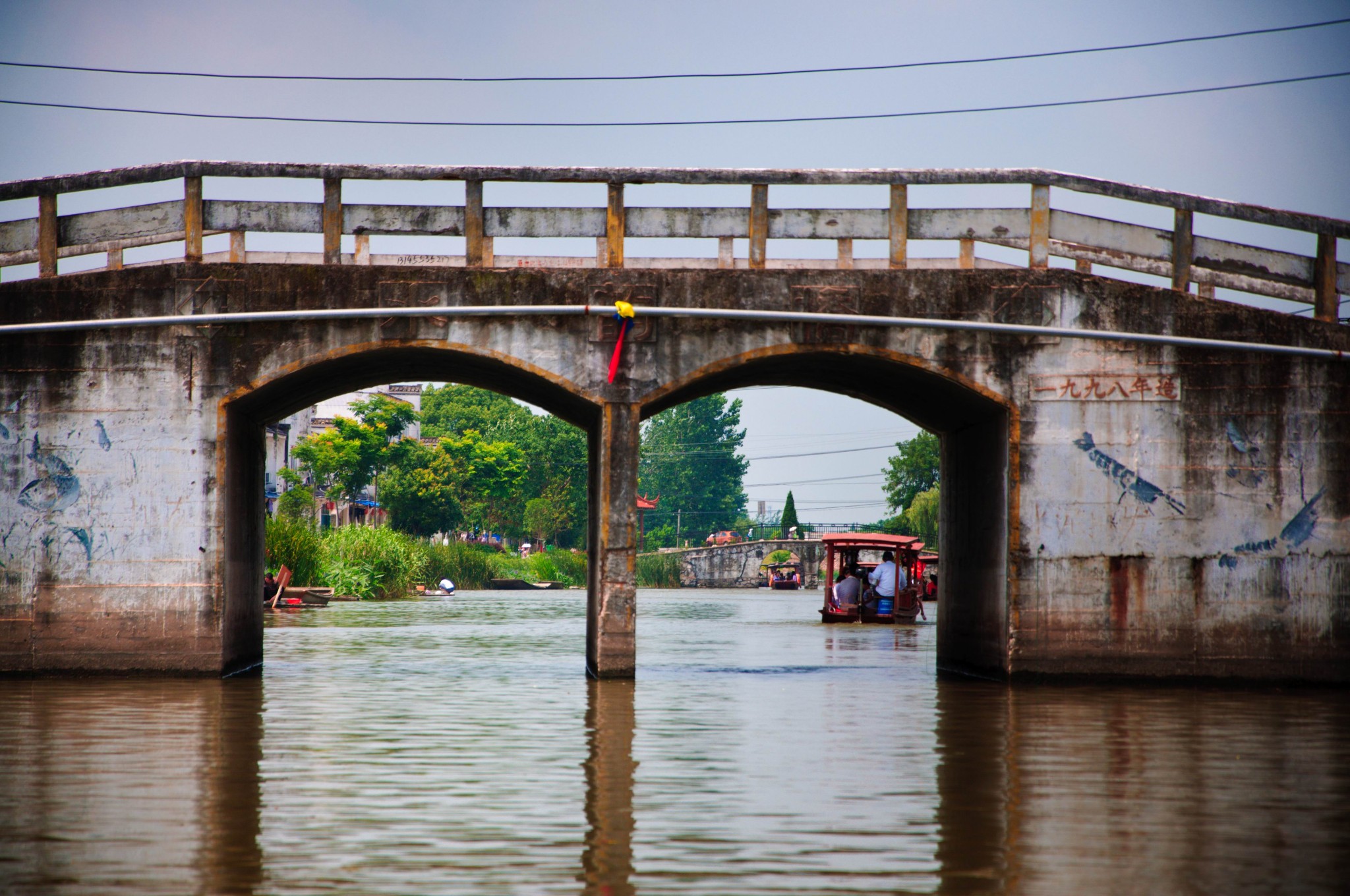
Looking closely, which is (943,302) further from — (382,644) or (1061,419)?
(382,644)

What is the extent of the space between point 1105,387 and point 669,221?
16.7 feet

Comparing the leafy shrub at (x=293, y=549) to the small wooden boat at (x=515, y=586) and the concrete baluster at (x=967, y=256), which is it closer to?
the concrete baluster at (x=967, y=256)

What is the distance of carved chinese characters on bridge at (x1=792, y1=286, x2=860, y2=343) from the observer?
1501 centimetres

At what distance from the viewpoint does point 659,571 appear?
78500mm

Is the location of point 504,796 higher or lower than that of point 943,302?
lower

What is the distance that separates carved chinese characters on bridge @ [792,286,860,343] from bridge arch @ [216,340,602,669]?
247 cm

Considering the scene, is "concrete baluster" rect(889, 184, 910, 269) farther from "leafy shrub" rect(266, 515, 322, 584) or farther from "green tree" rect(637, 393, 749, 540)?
"green tree" rect(637, 393, 749, 540)

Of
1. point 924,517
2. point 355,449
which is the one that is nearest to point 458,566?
point 355,449

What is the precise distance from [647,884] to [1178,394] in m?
10.8

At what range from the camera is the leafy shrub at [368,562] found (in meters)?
39.0

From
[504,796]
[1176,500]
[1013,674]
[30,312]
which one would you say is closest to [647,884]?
[504,796]

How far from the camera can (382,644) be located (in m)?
22.0

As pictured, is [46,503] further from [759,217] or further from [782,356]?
[759,217]

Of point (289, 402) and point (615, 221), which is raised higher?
point (615, 221)
